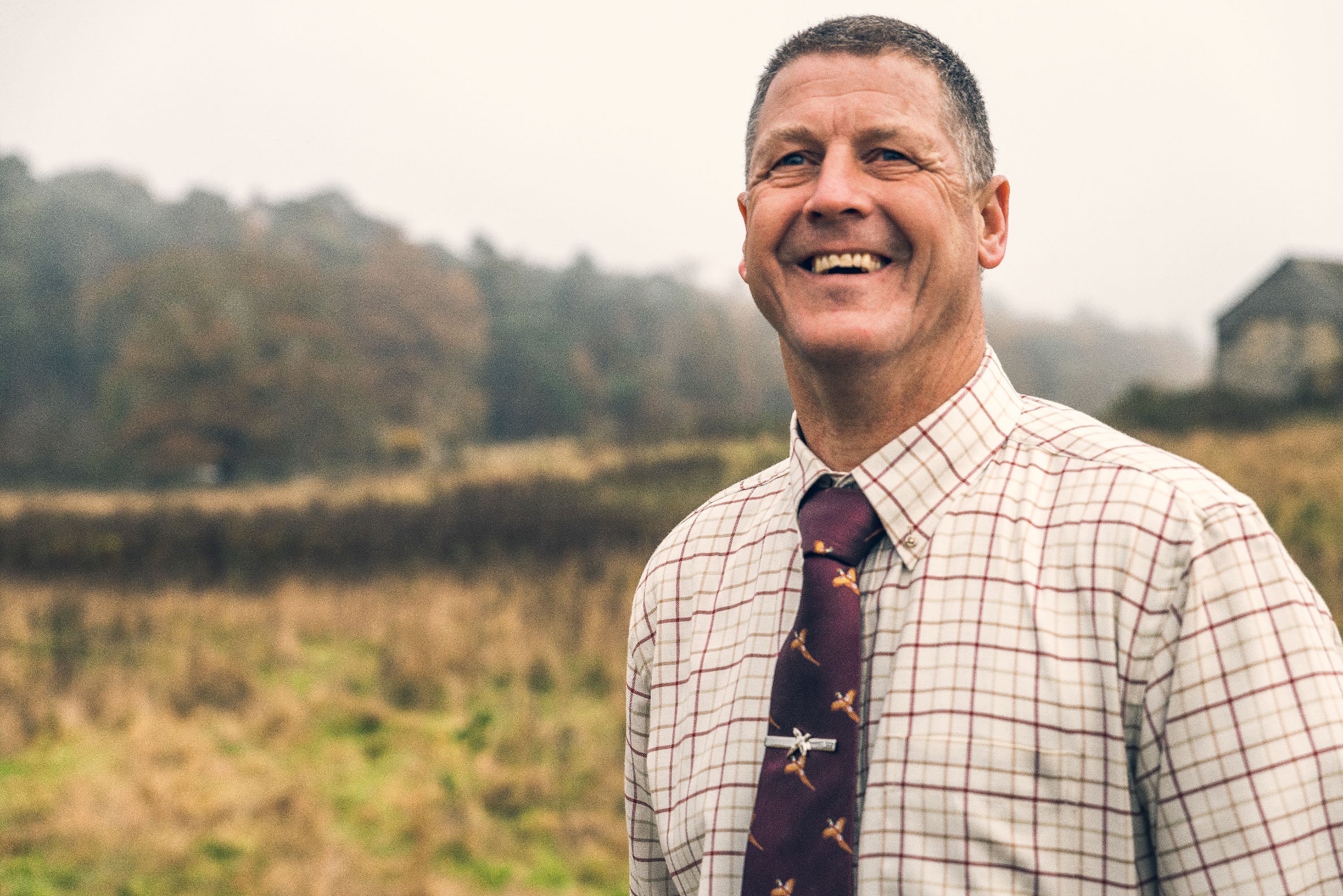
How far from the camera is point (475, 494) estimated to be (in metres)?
17.6

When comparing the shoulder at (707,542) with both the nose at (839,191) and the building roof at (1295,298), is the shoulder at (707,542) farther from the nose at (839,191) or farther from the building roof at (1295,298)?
the building roof at (1295,298)

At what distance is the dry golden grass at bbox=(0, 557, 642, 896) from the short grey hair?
499 centimetres

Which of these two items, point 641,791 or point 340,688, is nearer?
point 641,791

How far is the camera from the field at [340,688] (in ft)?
20.0

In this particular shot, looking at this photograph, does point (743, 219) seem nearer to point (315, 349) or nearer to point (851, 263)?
point (851, 263)

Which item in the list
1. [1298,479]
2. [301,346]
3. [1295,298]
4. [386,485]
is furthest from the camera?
[301,346]

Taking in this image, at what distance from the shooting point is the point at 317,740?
312 inches

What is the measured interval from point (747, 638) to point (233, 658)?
9070mm

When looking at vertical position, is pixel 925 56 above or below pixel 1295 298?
below

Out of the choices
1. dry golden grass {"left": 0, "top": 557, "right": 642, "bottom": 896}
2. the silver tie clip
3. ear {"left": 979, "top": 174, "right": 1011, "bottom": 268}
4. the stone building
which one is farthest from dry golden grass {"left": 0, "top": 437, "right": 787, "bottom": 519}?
the silver tie clip

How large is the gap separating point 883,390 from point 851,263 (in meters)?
0.18

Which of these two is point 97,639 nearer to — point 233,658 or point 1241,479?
point 233,658

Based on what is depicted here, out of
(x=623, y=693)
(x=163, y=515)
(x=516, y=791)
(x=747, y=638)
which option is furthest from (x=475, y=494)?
(x=747, y=638)

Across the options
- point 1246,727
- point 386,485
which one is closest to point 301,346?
point 386,485
